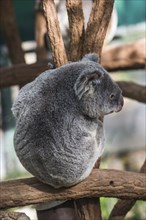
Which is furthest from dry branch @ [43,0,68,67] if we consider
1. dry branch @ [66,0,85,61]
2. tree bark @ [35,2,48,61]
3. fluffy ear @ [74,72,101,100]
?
tree bark @ [35,2,48,61]

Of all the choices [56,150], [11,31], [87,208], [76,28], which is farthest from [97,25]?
[11,31]

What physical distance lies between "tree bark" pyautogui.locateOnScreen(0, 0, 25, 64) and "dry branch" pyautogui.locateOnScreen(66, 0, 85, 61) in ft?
4.71

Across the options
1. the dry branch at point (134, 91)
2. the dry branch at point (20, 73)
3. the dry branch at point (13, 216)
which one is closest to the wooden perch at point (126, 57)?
the dry branch at point (134, 91)

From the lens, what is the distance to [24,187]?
66.2 inches

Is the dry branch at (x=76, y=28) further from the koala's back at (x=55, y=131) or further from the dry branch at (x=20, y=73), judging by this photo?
the dry branch at (x=20, y=73)

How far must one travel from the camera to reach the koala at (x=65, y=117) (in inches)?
57.9

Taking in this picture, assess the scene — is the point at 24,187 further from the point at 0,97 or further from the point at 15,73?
the point at 0,97

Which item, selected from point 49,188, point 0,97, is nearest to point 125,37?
point 0,97

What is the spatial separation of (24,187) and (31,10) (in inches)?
103

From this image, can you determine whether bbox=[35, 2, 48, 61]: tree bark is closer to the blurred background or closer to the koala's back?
the blurred background

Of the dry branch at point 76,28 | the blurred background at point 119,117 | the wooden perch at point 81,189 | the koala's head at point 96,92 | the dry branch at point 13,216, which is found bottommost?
the blurred background at point 119,117

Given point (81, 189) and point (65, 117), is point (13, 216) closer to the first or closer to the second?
point (81, 189)

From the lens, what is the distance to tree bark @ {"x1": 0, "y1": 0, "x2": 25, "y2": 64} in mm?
3135

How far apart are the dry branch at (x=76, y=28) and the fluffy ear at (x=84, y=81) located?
1.18 feet
